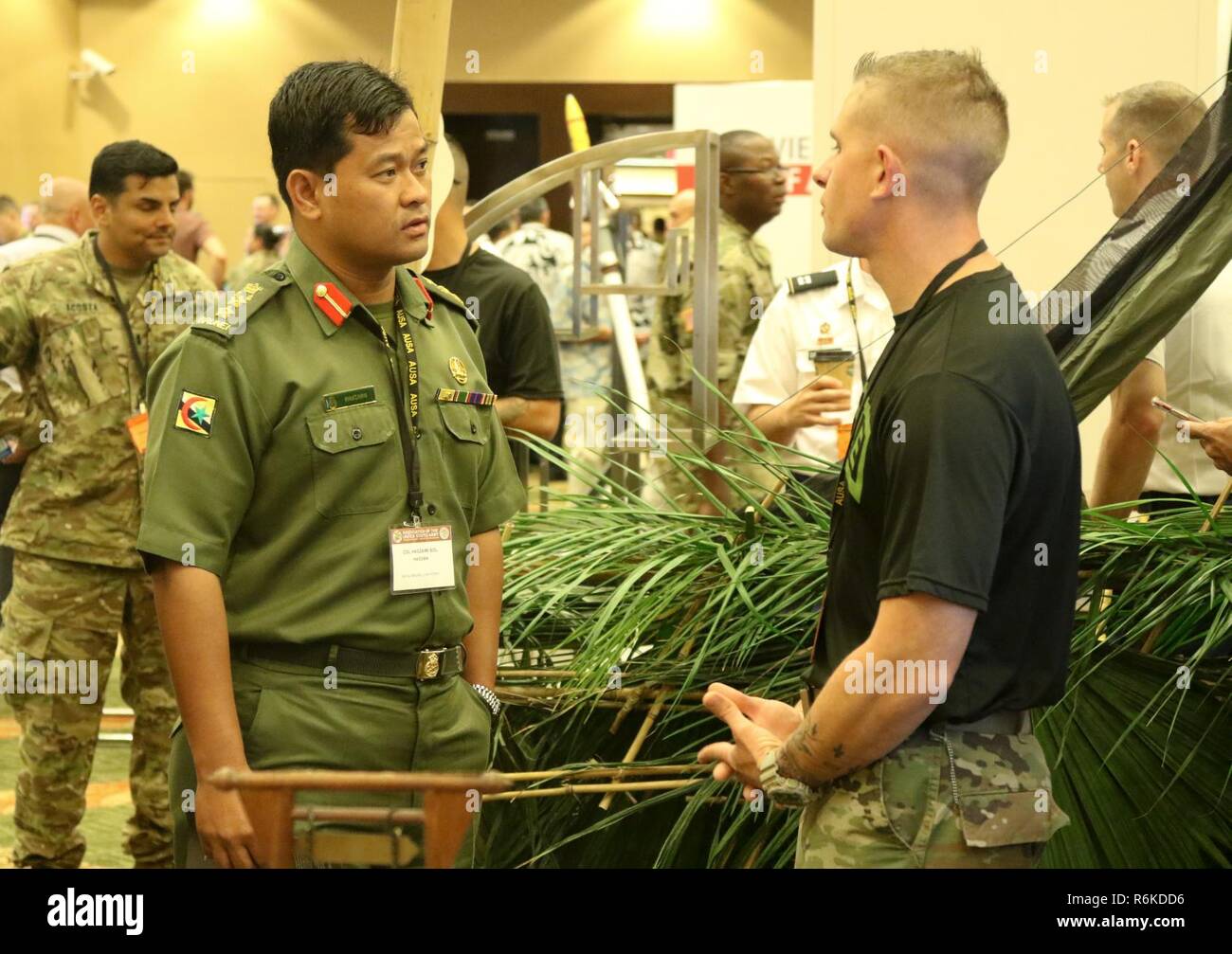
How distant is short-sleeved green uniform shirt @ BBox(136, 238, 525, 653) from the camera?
1.82 m

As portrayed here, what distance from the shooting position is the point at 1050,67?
4.06 metres

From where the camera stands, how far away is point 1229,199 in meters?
2.51

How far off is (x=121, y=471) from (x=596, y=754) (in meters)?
1.73

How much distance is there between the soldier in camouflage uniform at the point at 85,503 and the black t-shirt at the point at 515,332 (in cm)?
75

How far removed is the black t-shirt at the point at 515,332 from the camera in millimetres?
3438

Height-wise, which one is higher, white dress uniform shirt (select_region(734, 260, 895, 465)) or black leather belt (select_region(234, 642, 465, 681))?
white dress uniform shirt (select_region(734, 260, 895, 465))

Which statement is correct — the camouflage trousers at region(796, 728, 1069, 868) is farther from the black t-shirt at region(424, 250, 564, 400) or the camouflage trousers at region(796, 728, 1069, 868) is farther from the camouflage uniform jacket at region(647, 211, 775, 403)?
the camouflage uniform jacket at region(647, 211, 775, 403)

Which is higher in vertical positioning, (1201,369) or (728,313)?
(728,313)

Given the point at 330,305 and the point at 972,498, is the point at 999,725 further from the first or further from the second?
the point at 330,305

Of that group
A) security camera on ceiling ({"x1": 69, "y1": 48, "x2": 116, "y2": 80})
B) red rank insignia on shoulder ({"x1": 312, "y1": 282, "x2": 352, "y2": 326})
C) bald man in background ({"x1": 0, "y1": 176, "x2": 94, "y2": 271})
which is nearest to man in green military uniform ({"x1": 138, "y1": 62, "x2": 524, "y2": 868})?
red rank insignia on shoulder ({"x1": 312, "y1": 282, "x2": 352, "y2": 326})

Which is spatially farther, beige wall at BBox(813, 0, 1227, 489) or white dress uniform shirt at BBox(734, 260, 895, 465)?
beige wall at BBox(813, 0, 1227, 489)

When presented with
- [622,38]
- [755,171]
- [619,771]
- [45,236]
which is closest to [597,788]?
[619,771]

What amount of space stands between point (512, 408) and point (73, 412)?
3.40 feet
